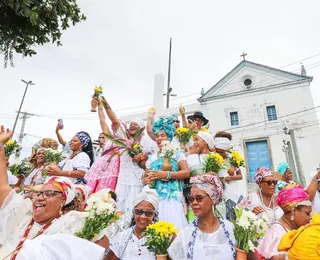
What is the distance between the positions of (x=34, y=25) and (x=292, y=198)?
656 cm

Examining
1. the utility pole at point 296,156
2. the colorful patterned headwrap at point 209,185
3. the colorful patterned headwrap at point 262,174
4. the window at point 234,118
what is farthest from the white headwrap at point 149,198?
the window at point 234,118

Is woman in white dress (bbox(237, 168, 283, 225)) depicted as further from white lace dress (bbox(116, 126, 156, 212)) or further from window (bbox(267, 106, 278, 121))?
window (bbox(267, 106, 278, 121))

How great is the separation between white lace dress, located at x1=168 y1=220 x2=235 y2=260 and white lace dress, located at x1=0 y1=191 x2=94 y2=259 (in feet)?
3.44

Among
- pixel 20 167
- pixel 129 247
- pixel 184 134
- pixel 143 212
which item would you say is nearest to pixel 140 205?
pixel 143 212

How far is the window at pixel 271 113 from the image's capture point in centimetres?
2131

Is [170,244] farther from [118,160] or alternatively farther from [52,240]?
[118,160]

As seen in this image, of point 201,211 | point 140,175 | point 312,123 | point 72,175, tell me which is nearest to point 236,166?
point 140,175

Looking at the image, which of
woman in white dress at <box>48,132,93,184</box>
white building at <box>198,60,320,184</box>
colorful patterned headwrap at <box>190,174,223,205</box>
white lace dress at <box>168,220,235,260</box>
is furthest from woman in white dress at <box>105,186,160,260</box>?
white building at <box>198,60,320,184</box>

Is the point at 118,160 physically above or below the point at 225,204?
above

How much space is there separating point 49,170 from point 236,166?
3.68 meters

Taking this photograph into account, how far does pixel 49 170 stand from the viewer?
4176mm

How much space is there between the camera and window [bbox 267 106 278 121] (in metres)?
21.3

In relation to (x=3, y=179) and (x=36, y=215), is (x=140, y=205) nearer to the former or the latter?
(x=36, y=215)

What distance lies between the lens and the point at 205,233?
104 inches
